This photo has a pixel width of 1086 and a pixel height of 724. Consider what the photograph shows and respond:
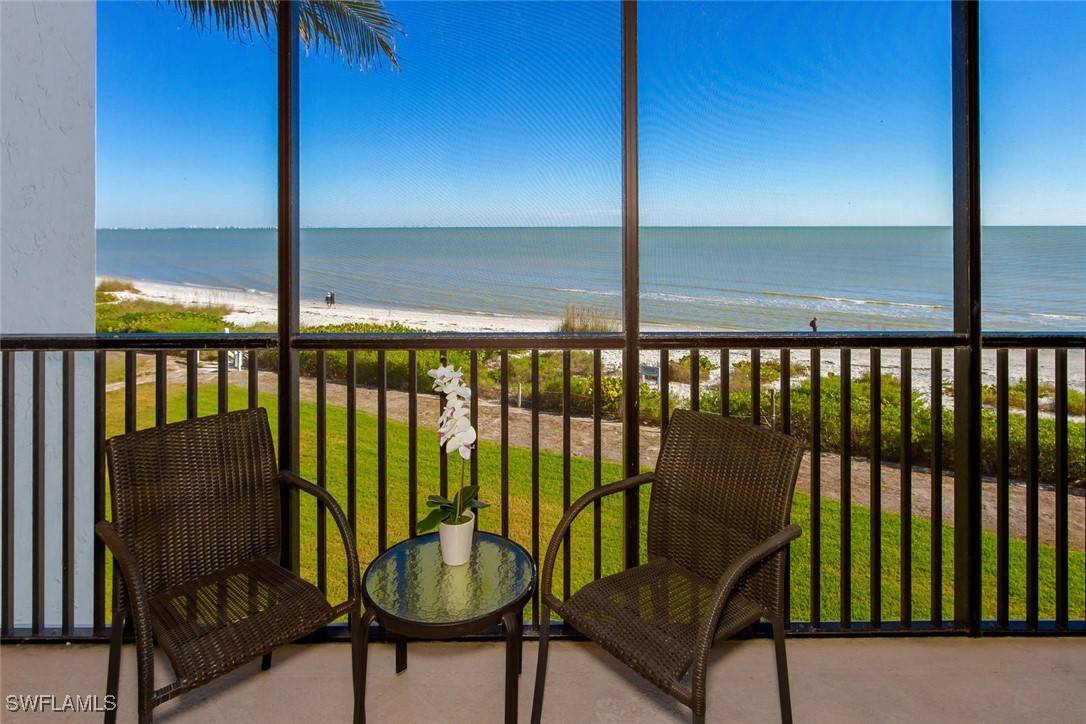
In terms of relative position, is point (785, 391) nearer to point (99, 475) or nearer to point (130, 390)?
point (130, 390)

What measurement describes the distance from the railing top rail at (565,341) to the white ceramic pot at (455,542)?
67 cm

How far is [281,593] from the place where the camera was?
1506mm

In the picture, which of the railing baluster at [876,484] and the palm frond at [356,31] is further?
the palm frond at [356,31]

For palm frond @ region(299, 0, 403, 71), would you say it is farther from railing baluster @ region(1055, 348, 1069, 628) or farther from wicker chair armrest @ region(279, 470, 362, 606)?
railing baluster @ region(1055, 348, 1069, 628)

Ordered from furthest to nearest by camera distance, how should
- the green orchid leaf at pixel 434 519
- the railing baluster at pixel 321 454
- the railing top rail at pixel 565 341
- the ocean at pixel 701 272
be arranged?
the ocean at pixel 701 272 → the railing baluster at pixel 321 454 → the railing top rail at pixel 565 341 → the green orchid leaf at pixel 434 519

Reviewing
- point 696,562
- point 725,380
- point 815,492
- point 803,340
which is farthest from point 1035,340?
point 696,562

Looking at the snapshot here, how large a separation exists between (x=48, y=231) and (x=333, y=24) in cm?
146

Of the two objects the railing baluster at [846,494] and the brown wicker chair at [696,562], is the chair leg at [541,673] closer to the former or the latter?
the brown wicker chair at [696,562]

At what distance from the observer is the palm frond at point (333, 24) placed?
7.59 ft

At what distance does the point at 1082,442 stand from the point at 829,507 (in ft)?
5.47

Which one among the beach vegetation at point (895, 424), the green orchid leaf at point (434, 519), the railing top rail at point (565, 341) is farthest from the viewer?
the beach vegetation at point (895, 424)

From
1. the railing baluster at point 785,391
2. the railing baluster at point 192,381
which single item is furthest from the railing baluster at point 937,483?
the railing baluster at point 192,381

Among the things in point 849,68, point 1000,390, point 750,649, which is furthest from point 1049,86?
point 750,649

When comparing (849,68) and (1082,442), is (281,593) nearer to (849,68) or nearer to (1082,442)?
(849,68)
